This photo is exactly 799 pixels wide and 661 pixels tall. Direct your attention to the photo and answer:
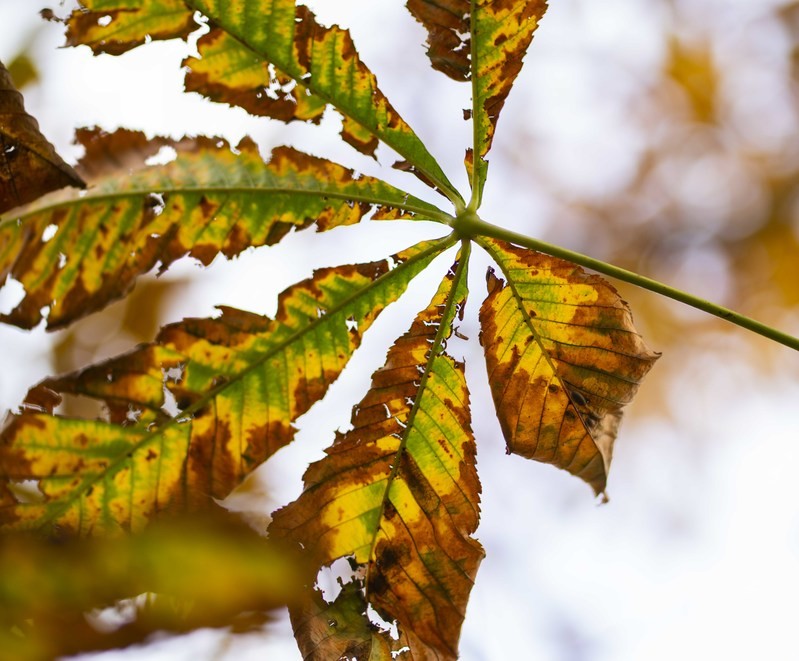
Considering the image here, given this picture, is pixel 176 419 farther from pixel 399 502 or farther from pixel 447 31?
pixel 447 31

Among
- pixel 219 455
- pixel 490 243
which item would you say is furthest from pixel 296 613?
pixel 490 243

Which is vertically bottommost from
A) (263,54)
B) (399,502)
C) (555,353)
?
(399,502)

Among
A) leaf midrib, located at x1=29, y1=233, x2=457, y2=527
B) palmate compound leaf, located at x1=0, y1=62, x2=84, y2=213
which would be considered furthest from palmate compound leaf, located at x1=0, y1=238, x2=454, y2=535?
palmate compound leaf, located at x1=0, y1=62, x2=84, y2=213

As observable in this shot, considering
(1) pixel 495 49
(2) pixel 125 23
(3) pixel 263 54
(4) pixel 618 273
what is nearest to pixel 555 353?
(4) pixel 618 273

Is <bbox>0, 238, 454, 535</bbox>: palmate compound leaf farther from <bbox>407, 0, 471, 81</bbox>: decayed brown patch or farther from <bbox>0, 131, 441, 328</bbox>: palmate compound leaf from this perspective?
<bbox>407, 0, 471, 81</bbox>: decayed brown patch

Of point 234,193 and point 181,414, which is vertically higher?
point 234,193

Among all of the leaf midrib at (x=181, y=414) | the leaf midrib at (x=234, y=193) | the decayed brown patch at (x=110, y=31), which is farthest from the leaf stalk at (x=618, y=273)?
the decayed brown patch at (x=110, y=31)
